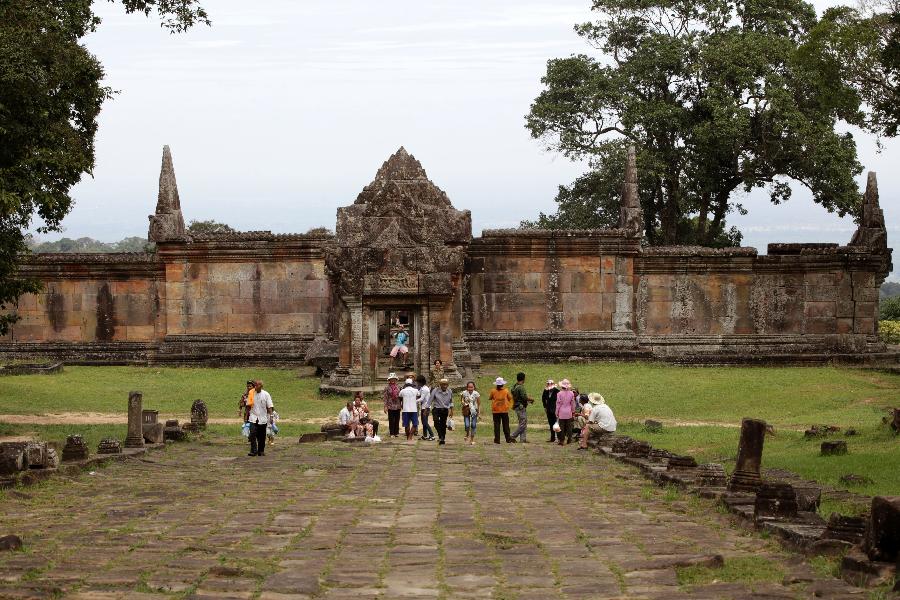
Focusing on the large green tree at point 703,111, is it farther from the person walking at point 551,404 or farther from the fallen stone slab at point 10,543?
the fallen stone slab at point 10,543

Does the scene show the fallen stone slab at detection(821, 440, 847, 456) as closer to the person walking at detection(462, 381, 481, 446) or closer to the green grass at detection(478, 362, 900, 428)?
the green grass at detection(478, 362, 900, 428)

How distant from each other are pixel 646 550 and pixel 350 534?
2.93 metres

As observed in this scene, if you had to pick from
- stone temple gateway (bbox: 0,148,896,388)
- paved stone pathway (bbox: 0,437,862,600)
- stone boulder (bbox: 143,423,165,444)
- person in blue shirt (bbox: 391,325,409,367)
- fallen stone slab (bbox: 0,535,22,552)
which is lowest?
paved stone pathway (bbox: 0,437,862,600)

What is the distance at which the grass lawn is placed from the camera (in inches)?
948

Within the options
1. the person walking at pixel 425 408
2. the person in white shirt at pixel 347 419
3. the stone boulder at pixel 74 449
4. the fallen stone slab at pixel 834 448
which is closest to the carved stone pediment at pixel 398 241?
the person walking at pixel 425 408

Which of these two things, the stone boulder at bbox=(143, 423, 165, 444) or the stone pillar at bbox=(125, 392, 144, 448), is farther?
the stone boulder at bbox=(143, 423, 165, 444)

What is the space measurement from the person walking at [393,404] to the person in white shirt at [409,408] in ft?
0.36

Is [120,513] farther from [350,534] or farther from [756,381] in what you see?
[756,381]

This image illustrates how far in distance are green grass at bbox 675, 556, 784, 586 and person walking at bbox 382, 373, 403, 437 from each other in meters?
12.7

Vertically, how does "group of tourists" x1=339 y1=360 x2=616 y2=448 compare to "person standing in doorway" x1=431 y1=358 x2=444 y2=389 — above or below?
below

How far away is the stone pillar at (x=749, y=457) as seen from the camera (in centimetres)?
1552

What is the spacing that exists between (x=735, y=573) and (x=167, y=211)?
26324mm

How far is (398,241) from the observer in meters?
30.4

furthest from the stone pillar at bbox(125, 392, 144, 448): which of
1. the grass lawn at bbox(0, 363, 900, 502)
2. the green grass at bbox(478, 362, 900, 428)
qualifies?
the green grass at bbox(478, 362, 900, 428)
